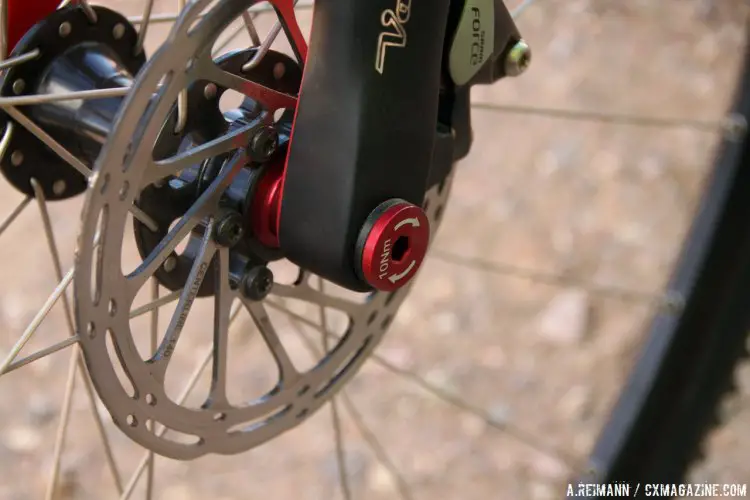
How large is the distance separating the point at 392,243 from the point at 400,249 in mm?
15

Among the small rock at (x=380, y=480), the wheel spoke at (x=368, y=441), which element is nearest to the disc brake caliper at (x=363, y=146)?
the wheel spoke at (x=368, y=441)

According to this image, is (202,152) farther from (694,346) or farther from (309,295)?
(694,346)

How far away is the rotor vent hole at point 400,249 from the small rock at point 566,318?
0.56 m

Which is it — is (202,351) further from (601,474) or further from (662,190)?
(662,190)

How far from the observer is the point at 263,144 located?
1.33 feet

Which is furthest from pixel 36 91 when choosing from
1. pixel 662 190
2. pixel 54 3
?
pixel 662 190

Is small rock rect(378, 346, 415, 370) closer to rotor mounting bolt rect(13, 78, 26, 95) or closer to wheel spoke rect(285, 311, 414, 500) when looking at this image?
wheel spoke rect(285, 311, 414, 500)

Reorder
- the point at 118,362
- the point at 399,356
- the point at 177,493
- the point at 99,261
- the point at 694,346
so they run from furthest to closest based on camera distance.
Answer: the point at 399,356
the point at 177,493
the point at 694,346
the point at 118,362
the point at 99,261

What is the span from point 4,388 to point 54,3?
1.77 feet

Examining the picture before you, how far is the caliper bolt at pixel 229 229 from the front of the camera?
406 mm

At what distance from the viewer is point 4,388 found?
0.91 meters

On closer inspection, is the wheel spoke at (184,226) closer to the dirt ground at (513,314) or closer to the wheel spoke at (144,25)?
the wheel spoke at (144,25)

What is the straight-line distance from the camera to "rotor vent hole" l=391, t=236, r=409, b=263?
0.42 m

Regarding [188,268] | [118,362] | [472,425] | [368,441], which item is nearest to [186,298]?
[188,268]
